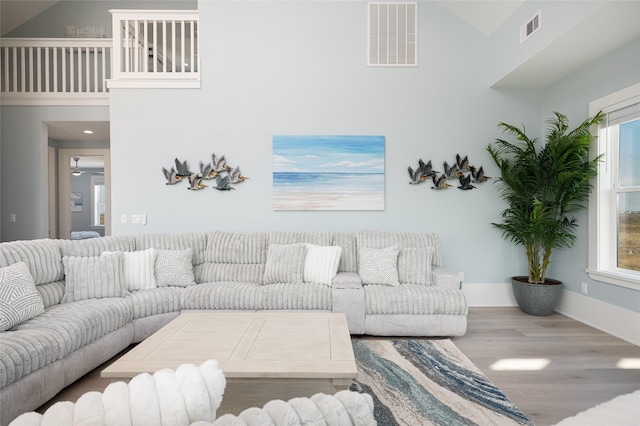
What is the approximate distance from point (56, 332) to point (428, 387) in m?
2.40

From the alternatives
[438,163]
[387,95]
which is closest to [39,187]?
[387,95]

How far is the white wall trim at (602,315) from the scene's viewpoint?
3035mm

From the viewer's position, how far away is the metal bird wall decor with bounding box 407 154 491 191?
421 cm

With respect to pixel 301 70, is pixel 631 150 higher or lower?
lower

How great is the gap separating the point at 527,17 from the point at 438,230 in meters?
2.43

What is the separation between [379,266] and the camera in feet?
11.3

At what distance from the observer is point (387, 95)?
13.9 feet

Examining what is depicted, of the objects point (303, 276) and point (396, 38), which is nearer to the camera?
point (303, 276)

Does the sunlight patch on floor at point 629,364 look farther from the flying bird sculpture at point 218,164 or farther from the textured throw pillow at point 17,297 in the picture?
the textured throw pillow at point 17,297

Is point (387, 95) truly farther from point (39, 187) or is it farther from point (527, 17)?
point (39, 187)

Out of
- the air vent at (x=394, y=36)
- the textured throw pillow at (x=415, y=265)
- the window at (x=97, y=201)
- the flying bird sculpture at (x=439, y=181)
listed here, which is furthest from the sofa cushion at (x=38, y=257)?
the window at (x=97, y=201)

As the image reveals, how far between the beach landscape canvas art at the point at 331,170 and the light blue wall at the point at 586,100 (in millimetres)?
2123

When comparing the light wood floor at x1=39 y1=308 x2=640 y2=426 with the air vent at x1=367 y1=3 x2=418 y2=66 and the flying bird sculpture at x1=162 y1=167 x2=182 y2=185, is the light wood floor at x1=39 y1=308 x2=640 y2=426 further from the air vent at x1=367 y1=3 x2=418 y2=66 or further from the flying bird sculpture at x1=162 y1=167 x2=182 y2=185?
the air vent at x1=367 y1=3 x2=418 y2=66

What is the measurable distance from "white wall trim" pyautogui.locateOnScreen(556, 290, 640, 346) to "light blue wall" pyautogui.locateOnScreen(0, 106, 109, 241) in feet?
21.6
